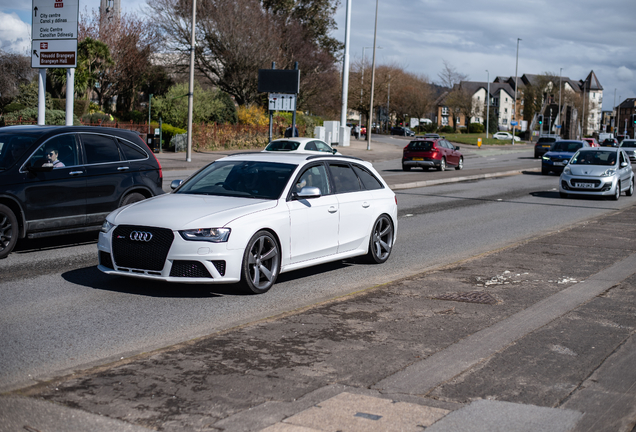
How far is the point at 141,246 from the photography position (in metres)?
7.19

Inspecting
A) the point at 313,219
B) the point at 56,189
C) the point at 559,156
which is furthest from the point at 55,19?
the point at 559,156

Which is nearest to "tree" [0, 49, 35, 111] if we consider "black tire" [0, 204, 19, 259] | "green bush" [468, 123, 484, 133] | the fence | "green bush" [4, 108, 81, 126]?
the fence

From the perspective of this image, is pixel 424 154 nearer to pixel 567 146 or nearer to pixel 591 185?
pixel 567 146

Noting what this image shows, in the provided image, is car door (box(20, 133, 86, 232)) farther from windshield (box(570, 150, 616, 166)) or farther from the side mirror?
windshield (box(570, 150, 616, 166))

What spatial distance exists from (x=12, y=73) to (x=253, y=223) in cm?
5552

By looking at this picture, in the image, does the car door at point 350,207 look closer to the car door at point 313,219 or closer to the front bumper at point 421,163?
the car door at point 313,219

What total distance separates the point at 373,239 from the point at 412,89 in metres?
101

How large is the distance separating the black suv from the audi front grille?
9.16ft

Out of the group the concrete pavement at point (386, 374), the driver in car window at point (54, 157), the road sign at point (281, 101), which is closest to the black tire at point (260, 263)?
the concrete pavement at point (386, 374)

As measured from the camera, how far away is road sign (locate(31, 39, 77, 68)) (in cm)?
1955

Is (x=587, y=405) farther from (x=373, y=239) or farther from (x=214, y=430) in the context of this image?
(x=373, y=239)

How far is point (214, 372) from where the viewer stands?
4.92m

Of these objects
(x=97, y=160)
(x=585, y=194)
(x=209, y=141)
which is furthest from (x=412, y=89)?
(x=97, y=160)

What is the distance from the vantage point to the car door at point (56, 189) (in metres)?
9.54
